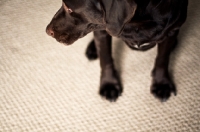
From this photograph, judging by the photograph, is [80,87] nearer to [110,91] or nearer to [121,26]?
[110,91]

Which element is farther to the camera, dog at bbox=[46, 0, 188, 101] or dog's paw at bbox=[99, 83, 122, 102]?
dog's paw at bbox=[99, 83, 122, 102]

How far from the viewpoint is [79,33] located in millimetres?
848

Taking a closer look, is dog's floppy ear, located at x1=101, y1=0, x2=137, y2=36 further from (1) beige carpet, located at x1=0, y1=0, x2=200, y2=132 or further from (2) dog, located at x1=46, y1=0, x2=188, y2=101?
(1) beige carpet, located at x1=0, y1=0, x2=200, y2=132

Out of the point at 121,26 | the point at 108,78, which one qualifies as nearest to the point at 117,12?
the point at 121,26

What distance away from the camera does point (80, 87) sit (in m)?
1.18

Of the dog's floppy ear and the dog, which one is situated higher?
the dog's floppy ear

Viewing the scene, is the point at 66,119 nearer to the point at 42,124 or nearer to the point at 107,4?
the point at 42,124

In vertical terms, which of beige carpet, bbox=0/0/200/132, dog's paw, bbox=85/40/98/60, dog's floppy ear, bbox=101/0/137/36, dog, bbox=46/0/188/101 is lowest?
beige carpet, bbox=0/0/200/132

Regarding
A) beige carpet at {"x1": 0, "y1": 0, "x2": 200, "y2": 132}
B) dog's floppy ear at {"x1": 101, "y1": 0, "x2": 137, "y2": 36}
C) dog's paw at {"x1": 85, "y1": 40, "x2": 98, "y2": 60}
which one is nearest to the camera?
dog's floppy ear at {"x1": 101, "y1": 0, "x2": 137, "y2": 36}

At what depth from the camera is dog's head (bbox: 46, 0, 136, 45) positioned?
66 centimetres

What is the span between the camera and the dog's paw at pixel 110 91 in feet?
3.71

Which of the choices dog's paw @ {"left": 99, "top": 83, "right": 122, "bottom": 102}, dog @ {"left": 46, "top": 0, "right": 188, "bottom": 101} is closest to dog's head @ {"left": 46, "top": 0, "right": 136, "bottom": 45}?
dog @ {"left": 46, "top": 0, "right": 188, "bottom": 101}

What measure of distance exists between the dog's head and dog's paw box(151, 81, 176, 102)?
1.46 ft

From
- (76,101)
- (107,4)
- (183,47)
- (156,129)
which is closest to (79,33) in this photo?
(107,4)
